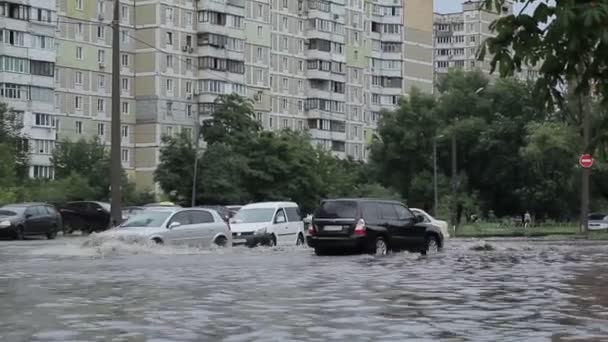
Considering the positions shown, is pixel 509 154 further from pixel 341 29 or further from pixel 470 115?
pixel 341 29

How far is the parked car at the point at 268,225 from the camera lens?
35.8 meters

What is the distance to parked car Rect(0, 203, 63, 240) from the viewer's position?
150 ft

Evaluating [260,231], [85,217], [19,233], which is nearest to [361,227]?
[260,231]

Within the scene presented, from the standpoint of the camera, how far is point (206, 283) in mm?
19469

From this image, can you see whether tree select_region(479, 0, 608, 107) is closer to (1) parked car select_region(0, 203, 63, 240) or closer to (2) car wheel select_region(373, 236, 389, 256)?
(2) car wheel select_region(373, 236, 389, 256)

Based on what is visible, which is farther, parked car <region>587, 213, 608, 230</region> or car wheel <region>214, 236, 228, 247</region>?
parked car <region>587, 213, 608, 230</region>

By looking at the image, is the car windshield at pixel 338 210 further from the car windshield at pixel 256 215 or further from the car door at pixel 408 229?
the car windshield at pixel 256 215

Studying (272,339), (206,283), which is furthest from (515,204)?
(272,339)

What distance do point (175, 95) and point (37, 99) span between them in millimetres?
18788

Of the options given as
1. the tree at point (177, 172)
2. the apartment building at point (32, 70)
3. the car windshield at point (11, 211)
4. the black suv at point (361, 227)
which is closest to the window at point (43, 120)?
the apartment building at point (32, 70)

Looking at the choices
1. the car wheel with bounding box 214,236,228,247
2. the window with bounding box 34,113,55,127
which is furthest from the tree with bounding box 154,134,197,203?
the car wheel with bounding box 214,236,228,247

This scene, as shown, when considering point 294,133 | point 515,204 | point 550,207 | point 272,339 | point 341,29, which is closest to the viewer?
point 272,339

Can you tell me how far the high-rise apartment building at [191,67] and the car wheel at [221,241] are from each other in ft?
208

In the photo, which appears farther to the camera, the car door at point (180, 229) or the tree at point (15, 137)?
the tree at point (15, 137)
